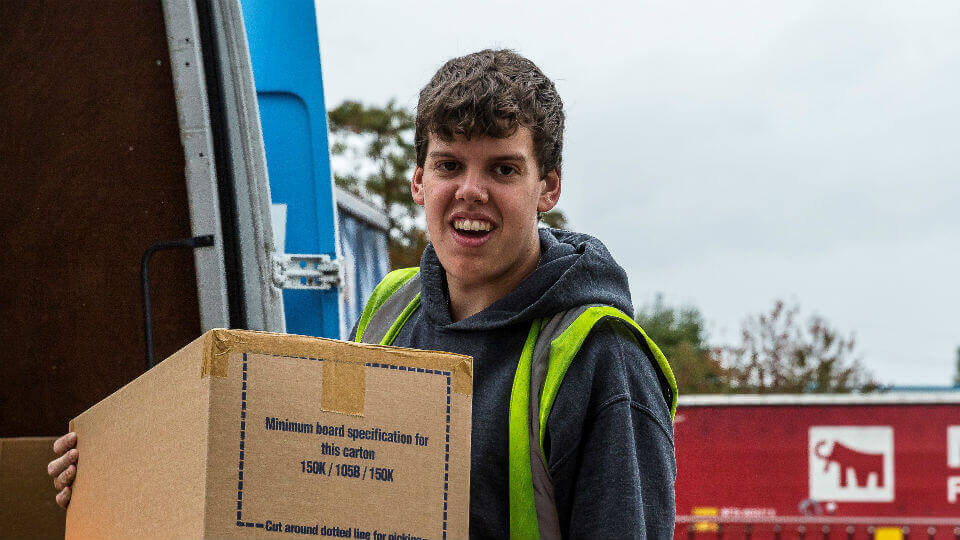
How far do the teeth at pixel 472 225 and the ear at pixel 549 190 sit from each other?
0.46 ft

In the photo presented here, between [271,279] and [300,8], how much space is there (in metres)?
0.93

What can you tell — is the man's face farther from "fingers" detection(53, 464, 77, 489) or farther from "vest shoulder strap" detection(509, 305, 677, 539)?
"fingers" detection(53, 464, 77, 489)

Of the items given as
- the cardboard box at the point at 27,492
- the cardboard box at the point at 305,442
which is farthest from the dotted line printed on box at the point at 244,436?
the cardboard box at the point at 27,492

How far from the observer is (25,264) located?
282 cm

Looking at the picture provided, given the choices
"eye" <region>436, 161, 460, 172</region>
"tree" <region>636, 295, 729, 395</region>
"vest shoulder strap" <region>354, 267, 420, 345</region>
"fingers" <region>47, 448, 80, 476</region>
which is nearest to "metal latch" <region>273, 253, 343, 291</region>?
"vest shoulder strap" <region>354, 267, 420, 345</region>

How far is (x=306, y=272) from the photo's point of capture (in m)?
3.01

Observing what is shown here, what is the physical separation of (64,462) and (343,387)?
77cm

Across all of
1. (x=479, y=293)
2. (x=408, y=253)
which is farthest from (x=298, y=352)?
(x=408, y=253)

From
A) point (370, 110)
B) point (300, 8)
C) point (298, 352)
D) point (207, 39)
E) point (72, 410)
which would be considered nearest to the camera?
point (298, 352)

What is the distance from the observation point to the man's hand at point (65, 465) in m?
2.01

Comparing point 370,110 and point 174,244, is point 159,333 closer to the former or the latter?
point 174,244

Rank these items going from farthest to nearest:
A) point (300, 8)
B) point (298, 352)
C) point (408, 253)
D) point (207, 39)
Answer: point (408, 253) → point (300, 8) → point (207, 39) → point (298, 352)

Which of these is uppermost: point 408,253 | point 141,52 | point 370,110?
point 370,110

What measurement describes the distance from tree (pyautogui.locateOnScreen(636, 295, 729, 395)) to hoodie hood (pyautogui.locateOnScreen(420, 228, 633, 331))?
803 inches
